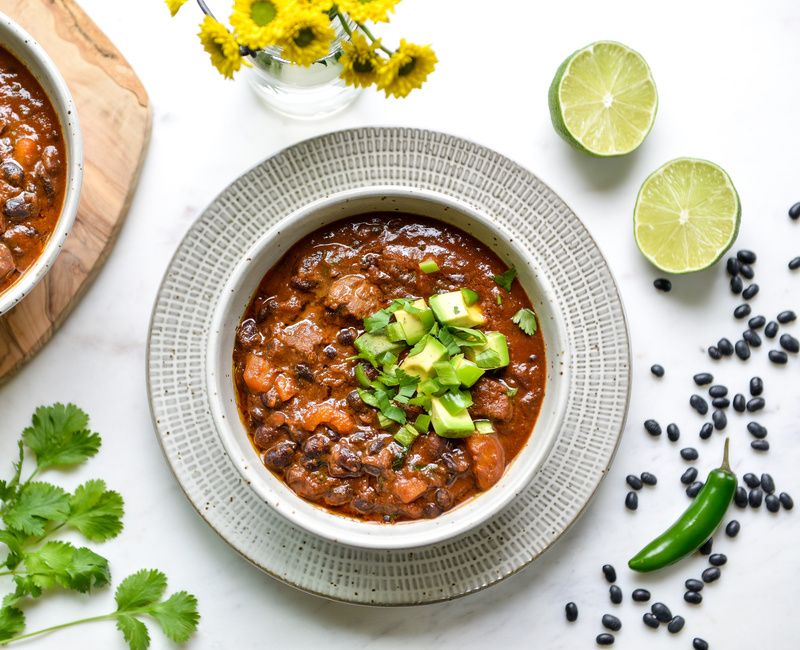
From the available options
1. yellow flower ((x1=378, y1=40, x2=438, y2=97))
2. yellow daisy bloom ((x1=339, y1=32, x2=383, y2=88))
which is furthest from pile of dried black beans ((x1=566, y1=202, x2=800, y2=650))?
yellow daisy bloom ((x1=339, y1=32, x2=383, y2=88))

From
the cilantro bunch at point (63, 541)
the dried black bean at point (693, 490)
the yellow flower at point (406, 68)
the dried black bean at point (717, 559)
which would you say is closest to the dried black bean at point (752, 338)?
the dried black bean at point (693, 490)

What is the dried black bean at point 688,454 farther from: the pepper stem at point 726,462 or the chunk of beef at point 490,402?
the chunk of beef at point 490,402

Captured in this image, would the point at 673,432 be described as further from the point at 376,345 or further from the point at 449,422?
the point at 376,345

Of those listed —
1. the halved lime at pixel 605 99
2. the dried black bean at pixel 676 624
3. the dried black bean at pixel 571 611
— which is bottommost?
the dried black bean at pixel 571 611

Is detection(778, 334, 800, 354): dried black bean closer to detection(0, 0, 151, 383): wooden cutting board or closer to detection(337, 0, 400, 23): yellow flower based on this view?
detection(337, 0, 400, 23): yellow flower

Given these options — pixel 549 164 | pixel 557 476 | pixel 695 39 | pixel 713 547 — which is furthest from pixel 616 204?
pixel 713 547

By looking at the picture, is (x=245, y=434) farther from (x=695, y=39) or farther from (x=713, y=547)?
(x=695, y=39)

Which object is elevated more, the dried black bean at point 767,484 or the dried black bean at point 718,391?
the dried black bean at point 718,391
